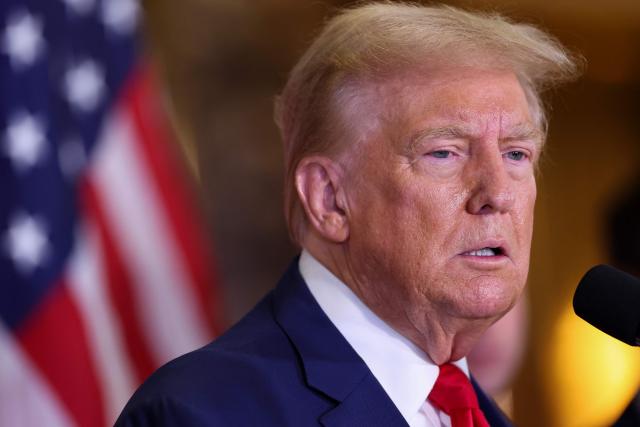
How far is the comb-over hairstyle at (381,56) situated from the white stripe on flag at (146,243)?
110 centimetres

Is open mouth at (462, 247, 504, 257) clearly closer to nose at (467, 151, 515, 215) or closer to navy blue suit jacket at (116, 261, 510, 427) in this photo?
nose at (467, 151, 515, 215)

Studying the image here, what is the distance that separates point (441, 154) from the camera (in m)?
1.99

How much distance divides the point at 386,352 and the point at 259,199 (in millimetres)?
2851

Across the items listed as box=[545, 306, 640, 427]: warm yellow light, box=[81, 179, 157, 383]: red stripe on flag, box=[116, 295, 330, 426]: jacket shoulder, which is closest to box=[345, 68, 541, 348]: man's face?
box=[116, 295, 330, 426]: jacket shoulder

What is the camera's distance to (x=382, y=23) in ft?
6.81

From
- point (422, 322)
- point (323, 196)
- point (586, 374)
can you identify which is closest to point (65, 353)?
point (323, 196)

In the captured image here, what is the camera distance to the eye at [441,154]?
6.51 feet

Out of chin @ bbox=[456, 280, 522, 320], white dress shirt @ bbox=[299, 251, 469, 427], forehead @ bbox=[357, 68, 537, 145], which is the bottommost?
white dress shirt @ bbox=[299, 251, 469, 427]

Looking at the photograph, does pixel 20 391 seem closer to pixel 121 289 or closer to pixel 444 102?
pixel 121 289

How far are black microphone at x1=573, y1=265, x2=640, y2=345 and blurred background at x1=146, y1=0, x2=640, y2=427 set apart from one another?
1.71 meters

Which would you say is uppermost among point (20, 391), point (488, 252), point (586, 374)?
point (488, 252)

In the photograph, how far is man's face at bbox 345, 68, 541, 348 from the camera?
1.95 metres

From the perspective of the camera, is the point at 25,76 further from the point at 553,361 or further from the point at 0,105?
the point at 553,361

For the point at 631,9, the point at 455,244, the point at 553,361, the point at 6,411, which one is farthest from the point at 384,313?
the point at 553,361
